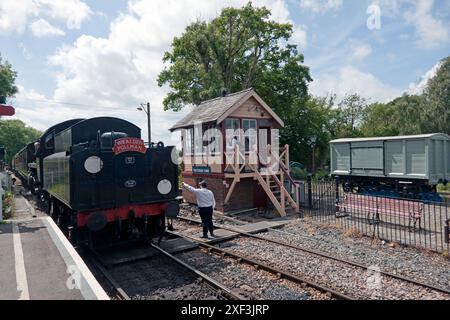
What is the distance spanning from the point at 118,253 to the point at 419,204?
868 cm

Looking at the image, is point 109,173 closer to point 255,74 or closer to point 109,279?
point 109,279

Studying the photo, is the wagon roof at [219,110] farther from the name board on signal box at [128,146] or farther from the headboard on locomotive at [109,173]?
the name board on signal box at [128,146]

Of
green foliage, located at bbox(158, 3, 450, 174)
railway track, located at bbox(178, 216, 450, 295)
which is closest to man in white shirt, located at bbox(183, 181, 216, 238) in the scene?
railway track, located at bbox(178, 216, 450, 295)

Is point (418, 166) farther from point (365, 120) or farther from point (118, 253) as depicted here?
point (365, 120)

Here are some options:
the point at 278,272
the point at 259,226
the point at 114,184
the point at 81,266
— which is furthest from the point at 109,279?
the point at 259,226

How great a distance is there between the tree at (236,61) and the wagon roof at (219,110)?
925 centimetres

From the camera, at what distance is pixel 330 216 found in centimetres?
1227

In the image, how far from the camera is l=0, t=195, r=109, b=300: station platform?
4.48 meters

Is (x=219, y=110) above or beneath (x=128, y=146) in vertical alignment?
above

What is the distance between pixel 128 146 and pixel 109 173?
0.76 metres

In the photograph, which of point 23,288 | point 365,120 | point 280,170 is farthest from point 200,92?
point 365,120

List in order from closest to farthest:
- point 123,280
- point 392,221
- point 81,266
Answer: point 81,266 → point 123,280 → point 392,221

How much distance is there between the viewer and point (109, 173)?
24.5ft

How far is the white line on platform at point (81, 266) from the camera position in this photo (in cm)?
438
